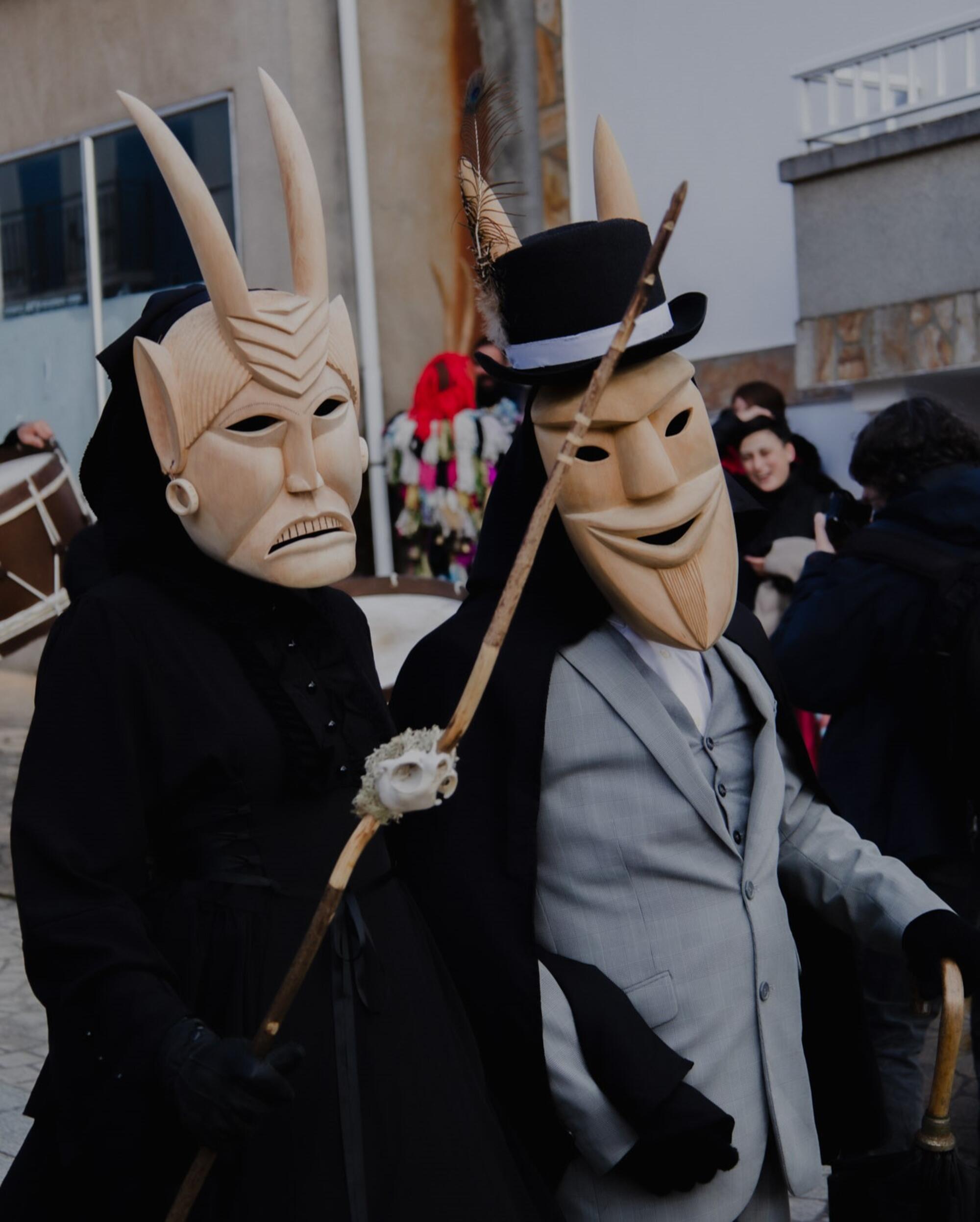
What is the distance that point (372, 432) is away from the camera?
8.13 metres

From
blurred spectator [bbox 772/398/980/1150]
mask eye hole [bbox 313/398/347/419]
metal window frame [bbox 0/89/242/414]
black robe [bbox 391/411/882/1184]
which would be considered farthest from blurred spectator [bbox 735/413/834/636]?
metal window frame [bbox 0/89/242/414]

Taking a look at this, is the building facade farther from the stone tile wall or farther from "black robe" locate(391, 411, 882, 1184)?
"black robe" locate(391, 411, 882, 1184)

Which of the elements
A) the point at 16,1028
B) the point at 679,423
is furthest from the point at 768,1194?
the point at 16,1028


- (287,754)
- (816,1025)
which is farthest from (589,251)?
(816,1025)

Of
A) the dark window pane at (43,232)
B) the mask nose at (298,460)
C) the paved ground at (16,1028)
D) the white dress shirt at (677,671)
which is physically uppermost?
the dark window pane at (43,232)

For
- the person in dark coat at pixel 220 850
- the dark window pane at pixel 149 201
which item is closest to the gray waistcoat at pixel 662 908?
the person in dark coat at pixel 220 850

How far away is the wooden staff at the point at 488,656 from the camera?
170cm

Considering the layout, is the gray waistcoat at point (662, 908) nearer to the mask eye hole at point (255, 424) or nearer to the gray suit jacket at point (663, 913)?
the gray suit jacket at point (663, 913)

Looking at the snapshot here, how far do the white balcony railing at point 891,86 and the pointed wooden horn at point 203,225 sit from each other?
4904mm

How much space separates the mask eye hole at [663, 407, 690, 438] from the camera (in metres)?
2.25

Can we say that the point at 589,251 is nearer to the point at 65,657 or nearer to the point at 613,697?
the point at 613,697

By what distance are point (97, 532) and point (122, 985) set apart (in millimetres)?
1760

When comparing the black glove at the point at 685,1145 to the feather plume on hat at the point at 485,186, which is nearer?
the black glove at the point at 685,1145

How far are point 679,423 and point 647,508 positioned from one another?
149 mm
